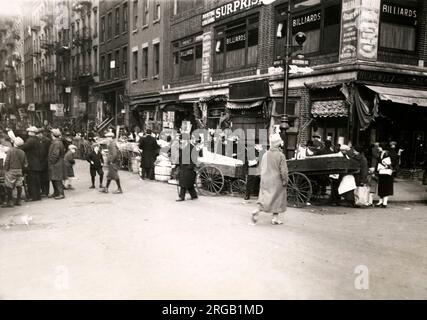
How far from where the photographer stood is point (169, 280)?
508 cm

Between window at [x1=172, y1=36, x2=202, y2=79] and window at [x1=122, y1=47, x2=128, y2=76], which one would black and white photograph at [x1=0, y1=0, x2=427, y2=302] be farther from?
window at [x1=122, y1=47, x2=128, y2=76]

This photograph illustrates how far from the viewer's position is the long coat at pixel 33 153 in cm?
1164

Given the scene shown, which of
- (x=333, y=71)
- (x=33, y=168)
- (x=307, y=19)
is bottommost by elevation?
(x=33, y=168)

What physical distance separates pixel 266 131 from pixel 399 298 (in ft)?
43.9

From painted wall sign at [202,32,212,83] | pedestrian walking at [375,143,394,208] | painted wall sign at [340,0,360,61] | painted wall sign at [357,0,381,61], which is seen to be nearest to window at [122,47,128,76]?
painted wall sign at [202,32,212,83]

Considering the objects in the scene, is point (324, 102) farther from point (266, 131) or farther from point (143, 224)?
point (143, 224)

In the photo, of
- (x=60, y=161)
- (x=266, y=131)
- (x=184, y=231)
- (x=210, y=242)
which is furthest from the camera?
(x=266, y=131)

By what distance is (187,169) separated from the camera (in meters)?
11.7

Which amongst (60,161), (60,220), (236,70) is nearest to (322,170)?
(60,220)

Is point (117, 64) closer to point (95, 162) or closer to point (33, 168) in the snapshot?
point (95, 162)

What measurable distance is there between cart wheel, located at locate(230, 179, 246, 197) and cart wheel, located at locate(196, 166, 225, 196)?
0.40m

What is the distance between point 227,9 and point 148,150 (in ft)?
29.4

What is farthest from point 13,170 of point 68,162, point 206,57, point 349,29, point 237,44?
point 206,57

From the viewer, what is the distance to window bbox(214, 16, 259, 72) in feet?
63.9
